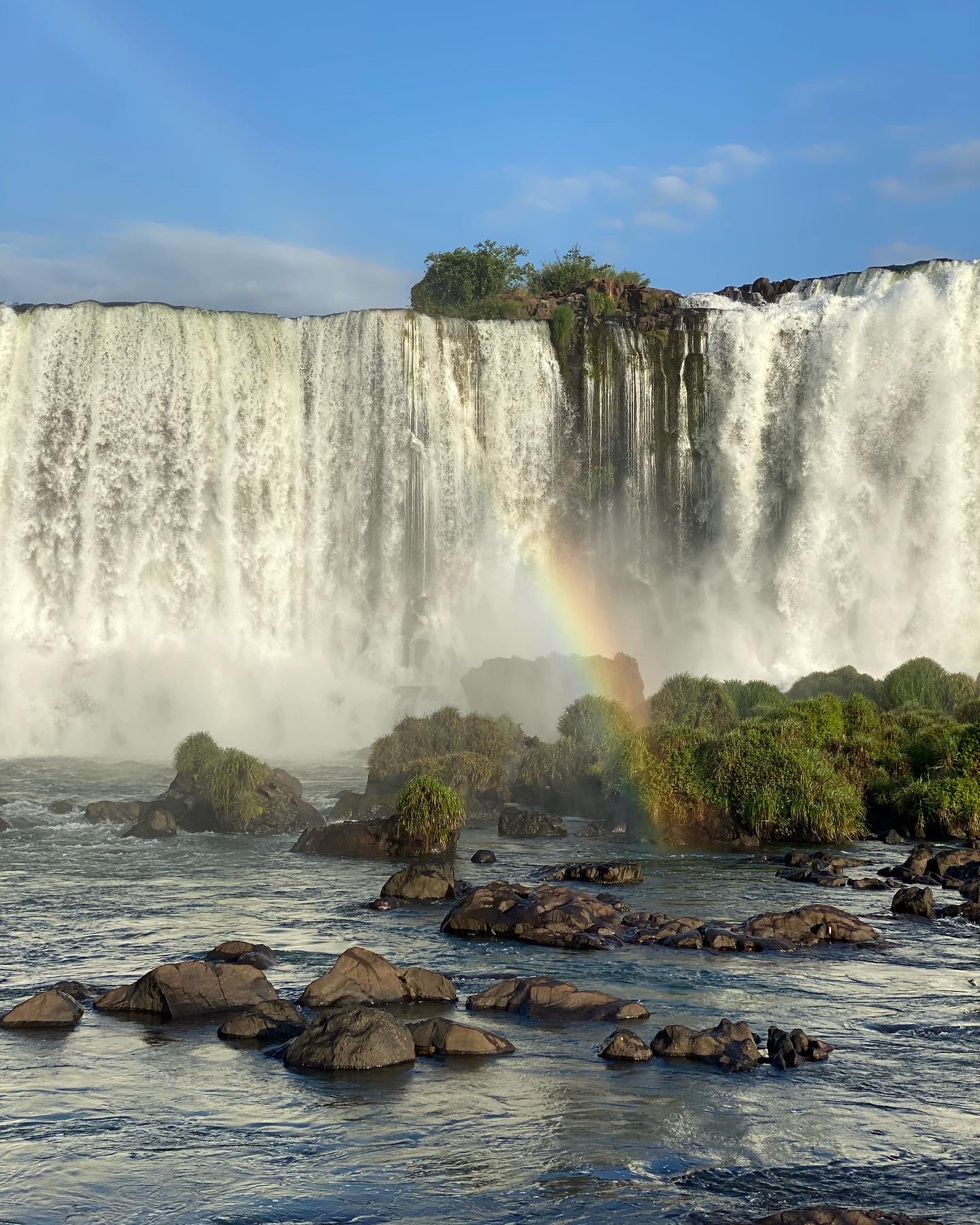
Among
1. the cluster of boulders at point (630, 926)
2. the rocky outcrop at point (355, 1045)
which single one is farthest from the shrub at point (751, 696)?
the rocky outcrop at point (355, 1045)

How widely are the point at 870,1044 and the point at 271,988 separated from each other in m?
6.05

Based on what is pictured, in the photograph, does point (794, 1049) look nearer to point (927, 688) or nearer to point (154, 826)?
point (154, 826)

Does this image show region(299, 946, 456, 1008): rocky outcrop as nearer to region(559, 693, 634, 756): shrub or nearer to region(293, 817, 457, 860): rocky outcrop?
region(293, 817, 457, 860): rocky outcrop

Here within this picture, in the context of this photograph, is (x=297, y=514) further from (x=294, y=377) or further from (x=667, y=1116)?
(x=667, y=1116)

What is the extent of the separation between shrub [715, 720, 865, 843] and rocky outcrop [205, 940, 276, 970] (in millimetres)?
12085

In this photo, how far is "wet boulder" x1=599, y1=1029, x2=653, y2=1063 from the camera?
46.0ft

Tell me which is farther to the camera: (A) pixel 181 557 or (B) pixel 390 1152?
(A) pixel 181 557

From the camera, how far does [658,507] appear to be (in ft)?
173

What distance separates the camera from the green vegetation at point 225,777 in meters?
29.2

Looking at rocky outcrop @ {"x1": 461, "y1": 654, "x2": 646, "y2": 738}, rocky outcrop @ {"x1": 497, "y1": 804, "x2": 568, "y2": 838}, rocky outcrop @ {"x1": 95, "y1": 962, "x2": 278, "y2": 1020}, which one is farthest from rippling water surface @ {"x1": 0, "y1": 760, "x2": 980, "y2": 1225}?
rocky outcrop @ {"x1": 461, "y1": 654, "x2": 646, "y2": 738}

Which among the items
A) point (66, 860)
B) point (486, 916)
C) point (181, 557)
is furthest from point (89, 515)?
point (486, 916)

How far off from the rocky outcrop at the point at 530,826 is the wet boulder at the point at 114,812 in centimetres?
704

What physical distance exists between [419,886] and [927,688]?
19061 mm

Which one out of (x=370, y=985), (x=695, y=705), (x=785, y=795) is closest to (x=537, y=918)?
(x=370, y=985)
